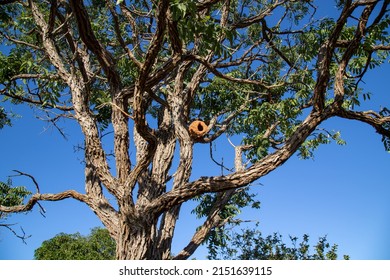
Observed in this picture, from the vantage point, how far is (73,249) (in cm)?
2359

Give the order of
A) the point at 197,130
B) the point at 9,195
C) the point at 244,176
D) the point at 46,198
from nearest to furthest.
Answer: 1. the point at 244,176
2. the point at 46,198
3. the point at 197,130
4. the point at 9,195

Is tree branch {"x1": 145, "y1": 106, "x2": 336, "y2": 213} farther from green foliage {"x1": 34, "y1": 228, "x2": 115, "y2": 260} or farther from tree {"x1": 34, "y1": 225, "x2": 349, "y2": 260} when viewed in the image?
green foliage {"x1": 34, "y1": 228, "x2": 115, "y2": 260}

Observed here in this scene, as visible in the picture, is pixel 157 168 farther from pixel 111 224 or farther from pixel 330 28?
pixel 330 28

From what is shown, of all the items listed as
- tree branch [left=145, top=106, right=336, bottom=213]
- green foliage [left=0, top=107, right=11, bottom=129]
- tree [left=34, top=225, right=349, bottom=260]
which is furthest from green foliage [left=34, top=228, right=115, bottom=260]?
tree branch [left=145, top=106, right=336, bottom=213]

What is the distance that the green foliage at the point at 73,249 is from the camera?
2286 centimetres

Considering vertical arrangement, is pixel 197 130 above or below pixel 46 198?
above

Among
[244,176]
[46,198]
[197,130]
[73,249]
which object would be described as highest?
[73,249]

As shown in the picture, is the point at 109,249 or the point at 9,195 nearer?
the point at 9,195

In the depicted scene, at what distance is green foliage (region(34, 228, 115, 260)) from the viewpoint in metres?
22.9

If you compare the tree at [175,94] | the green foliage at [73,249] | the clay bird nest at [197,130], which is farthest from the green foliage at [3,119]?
the green foliage at [73,249]

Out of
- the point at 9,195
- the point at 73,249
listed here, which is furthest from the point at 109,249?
the point at 9,195

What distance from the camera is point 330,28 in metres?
6.09

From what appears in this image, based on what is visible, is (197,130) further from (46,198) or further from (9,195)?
(9,195)
